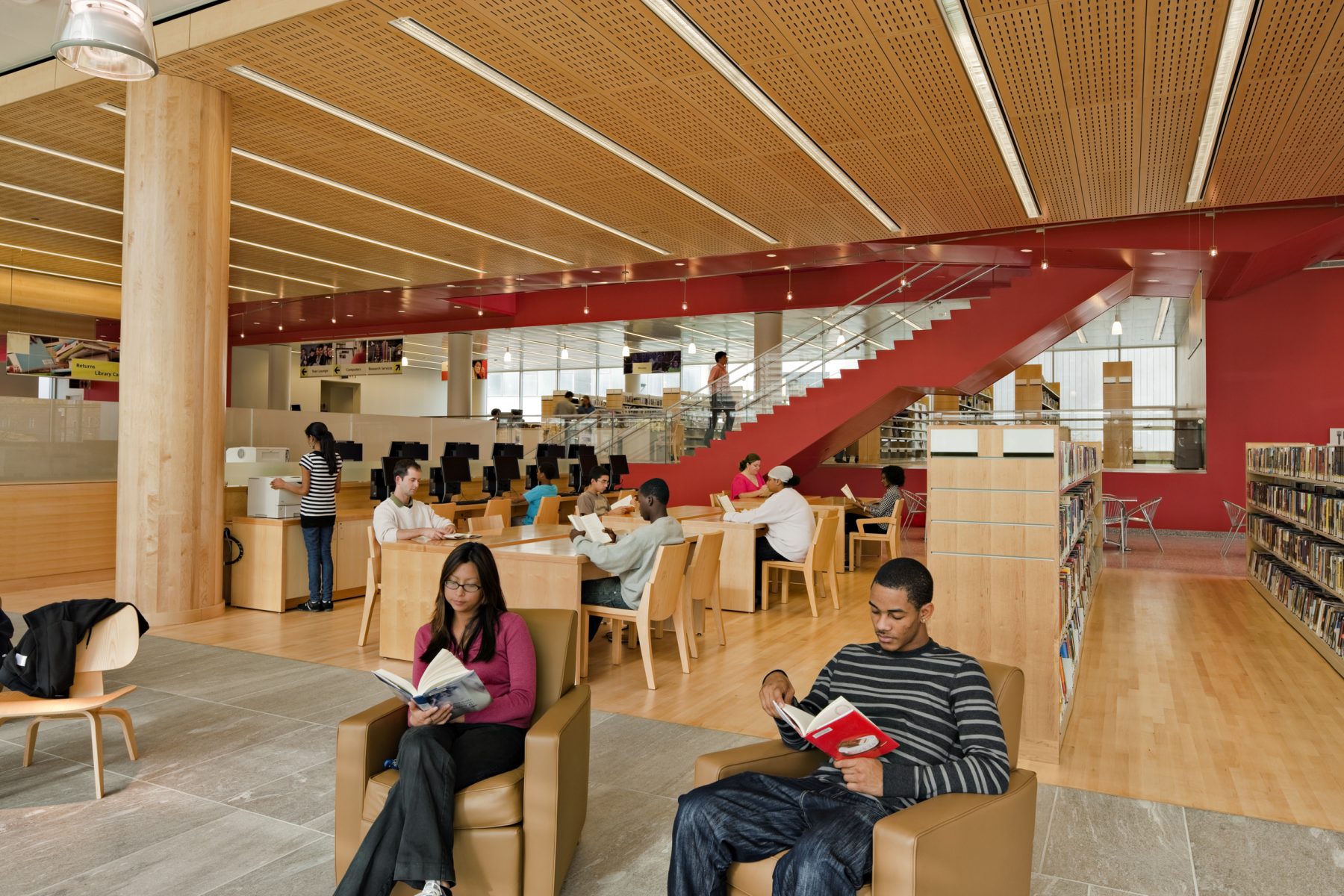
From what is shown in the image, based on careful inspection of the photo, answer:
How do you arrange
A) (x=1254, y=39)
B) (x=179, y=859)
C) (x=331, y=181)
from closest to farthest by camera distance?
(x=179, y=859)
(x=1254, y=39)
(x=331, y=181)

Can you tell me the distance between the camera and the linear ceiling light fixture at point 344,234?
973 centimetres

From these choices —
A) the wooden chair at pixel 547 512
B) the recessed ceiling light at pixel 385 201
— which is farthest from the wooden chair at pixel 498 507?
the recessed ceiling light at pixel 385 201

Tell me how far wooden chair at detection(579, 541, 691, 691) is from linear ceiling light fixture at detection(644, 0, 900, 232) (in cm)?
328

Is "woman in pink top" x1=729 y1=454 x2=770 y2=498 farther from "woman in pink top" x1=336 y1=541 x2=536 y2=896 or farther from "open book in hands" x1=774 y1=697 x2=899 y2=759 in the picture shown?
"open book in hands" x1=774 y1=697 x2=899 y2=759

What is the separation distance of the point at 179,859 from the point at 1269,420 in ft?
46.7

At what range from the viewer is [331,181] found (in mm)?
8727

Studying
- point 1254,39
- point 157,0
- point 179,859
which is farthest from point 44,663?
point 1254,39

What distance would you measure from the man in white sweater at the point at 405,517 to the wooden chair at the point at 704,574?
1591 mm

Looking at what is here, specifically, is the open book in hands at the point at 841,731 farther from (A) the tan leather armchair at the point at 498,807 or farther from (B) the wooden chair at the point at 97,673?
(B) the wooden chair at the point at 97,673

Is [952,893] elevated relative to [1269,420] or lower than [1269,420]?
lower

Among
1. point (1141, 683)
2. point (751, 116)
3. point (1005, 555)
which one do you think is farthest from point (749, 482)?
point (1005, 555)

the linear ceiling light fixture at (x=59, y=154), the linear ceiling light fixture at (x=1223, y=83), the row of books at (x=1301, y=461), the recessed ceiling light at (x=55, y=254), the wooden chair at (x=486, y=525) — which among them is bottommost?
the wooden chair at (x=486, y=525)

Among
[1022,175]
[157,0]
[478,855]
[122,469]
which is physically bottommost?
[478,855]

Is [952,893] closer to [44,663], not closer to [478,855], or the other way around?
[478,855]
